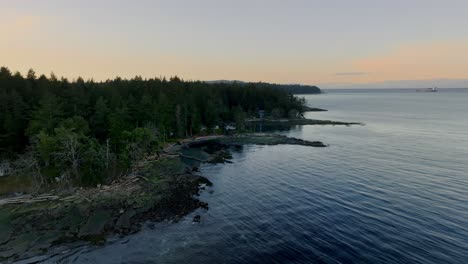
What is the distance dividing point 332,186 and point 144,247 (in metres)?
30.9

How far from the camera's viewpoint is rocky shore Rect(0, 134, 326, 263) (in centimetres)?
3222

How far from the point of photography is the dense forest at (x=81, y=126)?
48.8 meters

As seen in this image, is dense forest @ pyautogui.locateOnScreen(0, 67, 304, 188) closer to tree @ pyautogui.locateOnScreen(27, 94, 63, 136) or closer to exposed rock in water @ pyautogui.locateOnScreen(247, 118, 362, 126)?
tree @ pyautogui.locateOnScreen(27, 94, 63, 136)

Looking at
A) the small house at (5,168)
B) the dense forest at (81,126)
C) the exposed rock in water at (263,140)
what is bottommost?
the exposed rock in water at (263,140)

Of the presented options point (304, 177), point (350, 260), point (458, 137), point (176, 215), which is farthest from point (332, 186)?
point (458, 137)

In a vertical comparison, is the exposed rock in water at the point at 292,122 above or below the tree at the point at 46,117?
below

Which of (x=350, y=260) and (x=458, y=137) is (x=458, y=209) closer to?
(x=350, y=260)

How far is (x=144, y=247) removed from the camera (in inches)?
1210

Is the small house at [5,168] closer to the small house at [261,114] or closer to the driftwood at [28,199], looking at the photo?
the driftwood at [28,199]

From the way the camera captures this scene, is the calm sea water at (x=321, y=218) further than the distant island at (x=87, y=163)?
No

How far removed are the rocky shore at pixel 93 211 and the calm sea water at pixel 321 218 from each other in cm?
310

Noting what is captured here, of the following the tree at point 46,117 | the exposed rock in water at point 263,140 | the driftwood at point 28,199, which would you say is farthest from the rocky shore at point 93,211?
the exposed rock in water at point 263,140

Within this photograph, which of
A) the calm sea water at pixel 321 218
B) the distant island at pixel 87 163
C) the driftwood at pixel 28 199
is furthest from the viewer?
the driftwood at pixel 28 199

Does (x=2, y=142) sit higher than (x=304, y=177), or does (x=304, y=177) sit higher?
(x=2, y=142)
